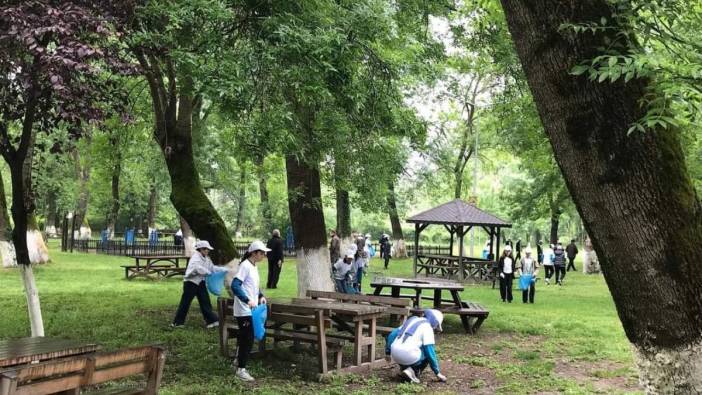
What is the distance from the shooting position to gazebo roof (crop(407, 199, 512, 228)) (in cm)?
2275

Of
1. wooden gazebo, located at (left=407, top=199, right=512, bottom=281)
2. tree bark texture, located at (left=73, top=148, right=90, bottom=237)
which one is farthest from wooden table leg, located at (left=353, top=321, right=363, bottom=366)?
tree bark texture, located at (left=73, top=148, right=90, bottom=237)

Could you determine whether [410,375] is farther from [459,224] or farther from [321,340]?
[459,224]

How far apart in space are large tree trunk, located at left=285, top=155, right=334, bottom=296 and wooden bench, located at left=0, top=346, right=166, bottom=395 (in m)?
6.67

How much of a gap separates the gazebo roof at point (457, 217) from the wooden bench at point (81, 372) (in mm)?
18435

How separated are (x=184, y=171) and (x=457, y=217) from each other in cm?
1342

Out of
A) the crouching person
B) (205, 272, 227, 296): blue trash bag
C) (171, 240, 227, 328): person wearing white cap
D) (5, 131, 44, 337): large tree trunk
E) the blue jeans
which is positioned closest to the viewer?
(5, 131, 44, 337): large tree trunk

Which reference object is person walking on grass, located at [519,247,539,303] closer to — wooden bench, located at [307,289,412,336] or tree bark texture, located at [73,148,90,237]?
wooden bench, located at [307,289,412,336]

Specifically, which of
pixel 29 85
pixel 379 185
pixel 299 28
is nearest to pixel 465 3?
pixel 379 185

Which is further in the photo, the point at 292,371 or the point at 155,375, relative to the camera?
the point at 292,371

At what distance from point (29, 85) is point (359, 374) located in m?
4.77

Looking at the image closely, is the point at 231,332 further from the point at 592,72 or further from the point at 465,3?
the point at 465,3

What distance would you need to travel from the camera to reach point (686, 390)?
376 cm

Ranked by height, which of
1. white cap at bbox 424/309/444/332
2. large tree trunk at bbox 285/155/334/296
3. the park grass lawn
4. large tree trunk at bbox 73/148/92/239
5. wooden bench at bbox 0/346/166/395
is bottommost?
the park grass lawn

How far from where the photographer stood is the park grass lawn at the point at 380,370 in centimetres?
721
